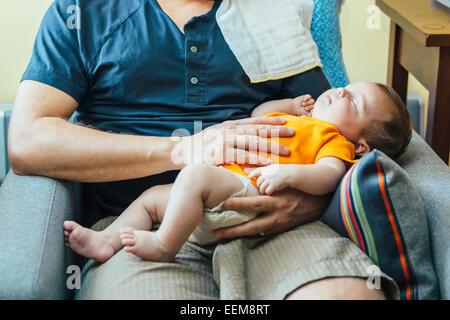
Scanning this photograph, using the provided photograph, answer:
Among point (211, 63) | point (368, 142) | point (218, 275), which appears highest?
point (211, 63)

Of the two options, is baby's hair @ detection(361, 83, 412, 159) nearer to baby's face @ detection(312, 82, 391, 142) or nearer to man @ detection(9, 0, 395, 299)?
baby's face @ detection(312, 82, 391, 142)

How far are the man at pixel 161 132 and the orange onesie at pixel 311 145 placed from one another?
0.03 m

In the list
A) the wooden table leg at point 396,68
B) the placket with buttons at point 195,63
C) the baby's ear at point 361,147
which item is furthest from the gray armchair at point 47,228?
the wooden table leg at point 396,68

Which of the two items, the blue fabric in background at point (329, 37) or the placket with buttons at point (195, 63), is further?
the blue fabric in background at point (329, 37)

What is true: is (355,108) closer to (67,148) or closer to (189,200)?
(189,200)

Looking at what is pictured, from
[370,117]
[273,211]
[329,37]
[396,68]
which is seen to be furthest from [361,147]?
[396,68]

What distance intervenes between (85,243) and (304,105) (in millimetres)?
663

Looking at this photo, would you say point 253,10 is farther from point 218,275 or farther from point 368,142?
point 218,275

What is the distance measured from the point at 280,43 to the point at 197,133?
0.36 m

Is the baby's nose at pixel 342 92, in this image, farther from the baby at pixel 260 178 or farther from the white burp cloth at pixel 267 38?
the white burp cloth at pixel 267 38

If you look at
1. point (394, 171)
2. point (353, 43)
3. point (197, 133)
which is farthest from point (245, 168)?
point (353, 43)

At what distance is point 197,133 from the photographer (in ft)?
4.37

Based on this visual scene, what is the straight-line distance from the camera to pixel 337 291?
103 centimetres

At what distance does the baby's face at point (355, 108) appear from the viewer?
1305 mm
